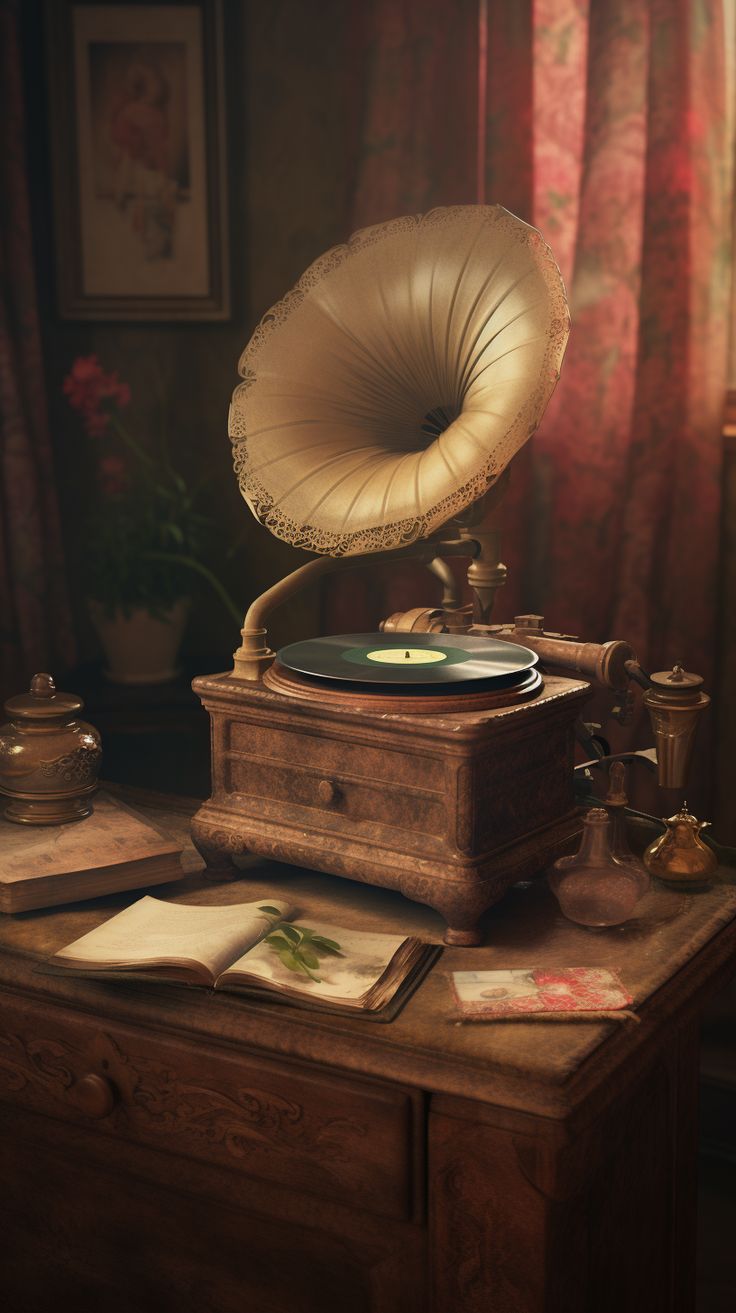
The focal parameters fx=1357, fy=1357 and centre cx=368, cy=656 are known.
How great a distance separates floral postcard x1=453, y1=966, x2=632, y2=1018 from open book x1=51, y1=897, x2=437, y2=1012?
8 centimetres

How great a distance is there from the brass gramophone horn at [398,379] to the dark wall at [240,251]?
1192 millimetres

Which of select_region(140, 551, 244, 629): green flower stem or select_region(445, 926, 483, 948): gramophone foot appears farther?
select_region(140, 551, 244, 629): green flower stem

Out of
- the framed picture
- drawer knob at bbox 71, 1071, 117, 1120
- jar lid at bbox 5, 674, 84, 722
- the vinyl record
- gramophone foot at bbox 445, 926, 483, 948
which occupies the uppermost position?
the framed picture

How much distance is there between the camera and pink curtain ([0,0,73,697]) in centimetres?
302

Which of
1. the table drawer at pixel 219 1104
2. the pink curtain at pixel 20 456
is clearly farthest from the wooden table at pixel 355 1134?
the pink curtain at pixel 20 456

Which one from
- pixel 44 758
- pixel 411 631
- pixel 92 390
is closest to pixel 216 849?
pixel 44 758

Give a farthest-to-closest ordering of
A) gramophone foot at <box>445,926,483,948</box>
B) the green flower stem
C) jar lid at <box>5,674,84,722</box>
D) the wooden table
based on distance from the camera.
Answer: the green flower stem → jar lid at <box>5,674,84,722</box> → gramophone foot at <box>445,926,483,948</box> → the wooden table

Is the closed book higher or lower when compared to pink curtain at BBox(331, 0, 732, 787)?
lower

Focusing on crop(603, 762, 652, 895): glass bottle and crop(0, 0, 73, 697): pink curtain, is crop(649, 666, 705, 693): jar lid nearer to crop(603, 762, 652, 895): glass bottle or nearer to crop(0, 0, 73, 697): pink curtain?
crop(603, 762, 652, 895): glass bottle

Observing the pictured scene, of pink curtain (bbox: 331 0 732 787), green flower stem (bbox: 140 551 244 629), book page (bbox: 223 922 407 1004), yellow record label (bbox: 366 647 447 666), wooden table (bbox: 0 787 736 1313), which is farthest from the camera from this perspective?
green flower stem (bbox: 140 551 244 629)

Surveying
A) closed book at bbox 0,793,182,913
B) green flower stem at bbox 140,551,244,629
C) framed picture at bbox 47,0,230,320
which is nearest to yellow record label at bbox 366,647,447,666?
closed book at bbox 0,793,182,913

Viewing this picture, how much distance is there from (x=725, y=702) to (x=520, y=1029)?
1492 mm

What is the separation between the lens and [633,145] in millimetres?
2543

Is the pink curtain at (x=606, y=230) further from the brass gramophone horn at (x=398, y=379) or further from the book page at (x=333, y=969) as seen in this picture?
the book page at (x=333, y=969)
